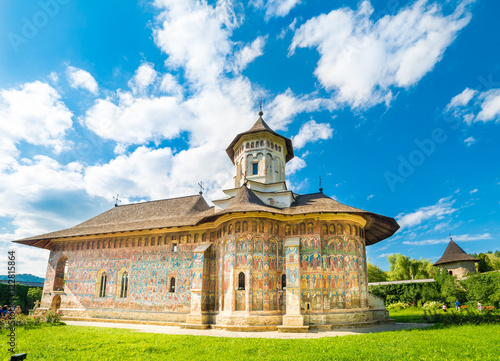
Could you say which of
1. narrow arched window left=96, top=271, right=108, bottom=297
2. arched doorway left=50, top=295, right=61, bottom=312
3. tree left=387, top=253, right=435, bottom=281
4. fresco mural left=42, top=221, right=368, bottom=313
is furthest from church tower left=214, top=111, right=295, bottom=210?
tree left=387, top=253, right=435, bottom=281

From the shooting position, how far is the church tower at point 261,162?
19.7 m

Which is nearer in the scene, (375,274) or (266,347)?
(266,347)

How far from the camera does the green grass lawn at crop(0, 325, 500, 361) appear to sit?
7.93 metres

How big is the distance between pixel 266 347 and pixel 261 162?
13002 millimetres

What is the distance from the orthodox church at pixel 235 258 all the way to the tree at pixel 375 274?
2093 cm

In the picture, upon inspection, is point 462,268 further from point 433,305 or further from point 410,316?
point 410,316

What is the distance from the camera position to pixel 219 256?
17266 millimetres

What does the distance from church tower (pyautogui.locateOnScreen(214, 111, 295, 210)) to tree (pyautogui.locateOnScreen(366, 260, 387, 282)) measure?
2663 cm

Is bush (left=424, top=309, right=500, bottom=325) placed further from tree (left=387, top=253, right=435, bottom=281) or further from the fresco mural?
tree (left=387, top=253, right=435, bottom=281)

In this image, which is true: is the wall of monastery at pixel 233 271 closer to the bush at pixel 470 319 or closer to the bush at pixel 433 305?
the bush at pixel 470 319

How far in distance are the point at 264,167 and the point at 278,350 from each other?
510 inches

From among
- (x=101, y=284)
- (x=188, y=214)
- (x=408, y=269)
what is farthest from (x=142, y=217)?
(x=408, y=269)

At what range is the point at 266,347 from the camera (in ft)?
30.6

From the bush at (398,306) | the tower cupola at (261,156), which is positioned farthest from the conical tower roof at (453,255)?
the tower cupola at (261,156)
